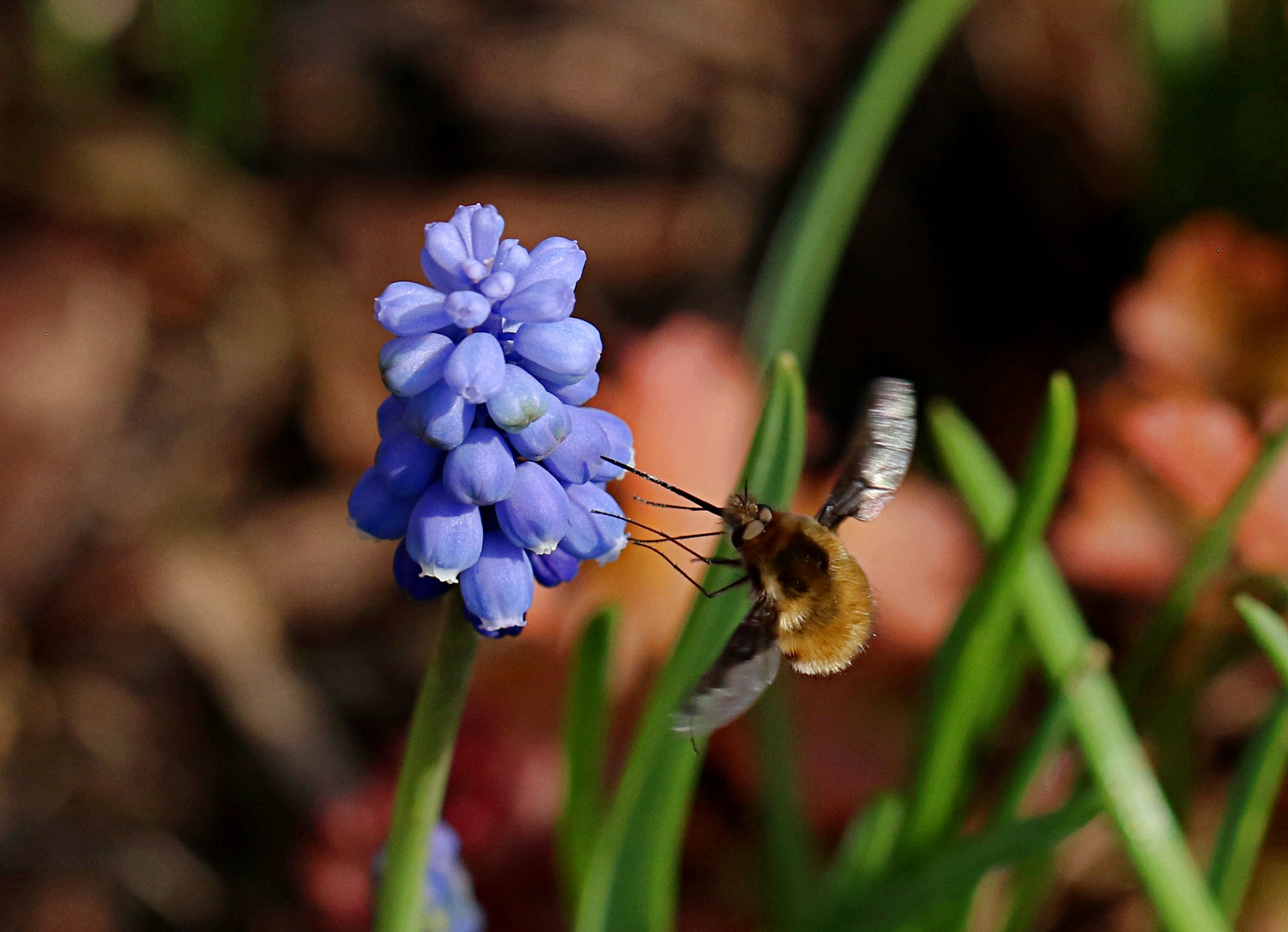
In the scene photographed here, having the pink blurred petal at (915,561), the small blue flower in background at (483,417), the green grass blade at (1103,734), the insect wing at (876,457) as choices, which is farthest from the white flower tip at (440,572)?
the pink blurred petal at (915,561)

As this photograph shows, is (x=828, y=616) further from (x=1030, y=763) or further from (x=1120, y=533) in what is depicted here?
(x=1120, y=533)

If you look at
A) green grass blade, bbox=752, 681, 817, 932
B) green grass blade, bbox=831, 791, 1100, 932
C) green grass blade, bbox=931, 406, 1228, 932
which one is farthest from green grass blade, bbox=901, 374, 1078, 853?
green grass blade, bbox=752, 681, 817, 932

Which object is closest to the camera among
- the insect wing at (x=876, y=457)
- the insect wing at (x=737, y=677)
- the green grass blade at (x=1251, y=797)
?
the insect wing at (x=737, y=677)

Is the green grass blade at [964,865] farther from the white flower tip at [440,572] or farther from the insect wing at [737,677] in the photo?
the white flower tip at [440,572]

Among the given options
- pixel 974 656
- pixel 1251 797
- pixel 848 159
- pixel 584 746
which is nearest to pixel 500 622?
pixel 584 746

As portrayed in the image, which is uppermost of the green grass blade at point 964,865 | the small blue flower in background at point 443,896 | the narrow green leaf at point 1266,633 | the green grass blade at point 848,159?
the green grass blade at point 848,159

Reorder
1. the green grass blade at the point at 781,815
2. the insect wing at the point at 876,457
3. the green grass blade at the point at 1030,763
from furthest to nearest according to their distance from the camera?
1. the green grass blade at the point at 781,815
2. the green grass blade at the point at 1030,763
3. the insect wing at the point at 876,457

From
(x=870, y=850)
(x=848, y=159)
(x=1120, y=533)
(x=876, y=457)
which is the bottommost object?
(x=870, y=850)
